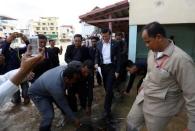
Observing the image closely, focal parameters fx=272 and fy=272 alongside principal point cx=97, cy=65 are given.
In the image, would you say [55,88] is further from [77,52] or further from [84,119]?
[77,52]

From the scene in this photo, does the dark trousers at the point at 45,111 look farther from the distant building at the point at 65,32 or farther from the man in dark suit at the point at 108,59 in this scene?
the distant building at the point at 65,32

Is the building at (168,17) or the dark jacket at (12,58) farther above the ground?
the building at (168,17)

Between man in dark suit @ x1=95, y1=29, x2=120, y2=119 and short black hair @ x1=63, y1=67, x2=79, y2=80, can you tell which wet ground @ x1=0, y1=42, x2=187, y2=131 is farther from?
short black hair @ x1=63, y1=67, x2=79, y2=80

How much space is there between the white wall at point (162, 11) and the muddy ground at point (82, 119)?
112 inches

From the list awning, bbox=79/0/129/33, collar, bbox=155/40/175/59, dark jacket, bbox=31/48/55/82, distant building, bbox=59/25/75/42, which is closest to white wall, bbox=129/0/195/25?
awning, bbox=79/0/129/33

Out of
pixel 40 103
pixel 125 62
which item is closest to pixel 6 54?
pixel 40 103

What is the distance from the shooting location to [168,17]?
324 inches

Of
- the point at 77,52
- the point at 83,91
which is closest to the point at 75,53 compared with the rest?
the point at 77,52

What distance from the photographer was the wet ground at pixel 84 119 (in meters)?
5.15

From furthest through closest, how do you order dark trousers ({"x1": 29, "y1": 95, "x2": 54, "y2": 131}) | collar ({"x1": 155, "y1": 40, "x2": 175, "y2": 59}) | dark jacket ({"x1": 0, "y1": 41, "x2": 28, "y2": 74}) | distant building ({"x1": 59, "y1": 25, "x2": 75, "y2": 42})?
distant building ({"x1": 59, "y1": 25, "x2": 75, "y2": 42}) → dark jacket ({"x1": 0, "y1": 41, "x2": 28, "y2": 74}) → dark trousers ({"x1": 29, "y1": 95, "x2": 54, "y2": 131}) → collar ({"x1": 155, "y1": 40, "x2": 175, "y2": 59})

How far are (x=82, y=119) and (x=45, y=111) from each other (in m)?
1.41

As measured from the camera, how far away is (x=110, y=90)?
5.62 metres

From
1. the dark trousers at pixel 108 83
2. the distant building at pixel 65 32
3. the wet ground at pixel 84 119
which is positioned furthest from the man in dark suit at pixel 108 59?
the distant building at pixel 65 32

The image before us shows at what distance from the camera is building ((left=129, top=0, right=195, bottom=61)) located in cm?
795
